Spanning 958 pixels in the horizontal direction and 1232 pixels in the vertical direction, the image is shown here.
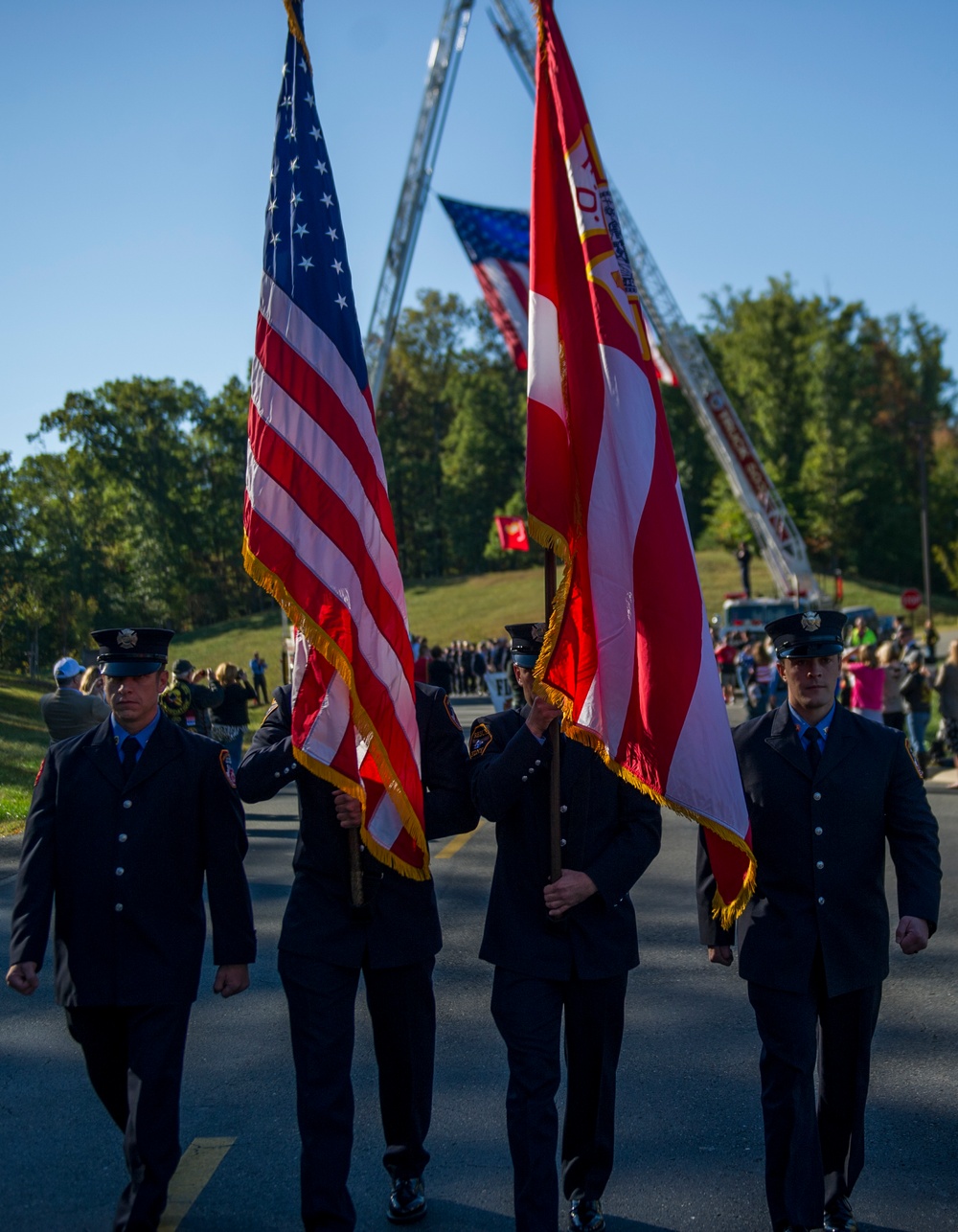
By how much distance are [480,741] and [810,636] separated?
47.4 inches

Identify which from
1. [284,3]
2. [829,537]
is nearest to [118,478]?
[829,537]

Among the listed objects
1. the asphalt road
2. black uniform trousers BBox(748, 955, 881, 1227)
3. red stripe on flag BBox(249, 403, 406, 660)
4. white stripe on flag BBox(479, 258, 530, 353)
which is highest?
white stripe on flag BBox(479, 258, 530, 353)

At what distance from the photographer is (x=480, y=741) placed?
4.39 meters

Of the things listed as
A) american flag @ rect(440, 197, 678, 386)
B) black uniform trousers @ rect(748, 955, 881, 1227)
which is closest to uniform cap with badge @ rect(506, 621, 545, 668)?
black uniform trousers @ rect(748, 955, 881, 1227)

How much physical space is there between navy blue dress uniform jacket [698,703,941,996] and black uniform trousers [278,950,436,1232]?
1.06m

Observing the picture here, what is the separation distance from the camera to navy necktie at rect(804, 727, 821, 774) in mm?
4234

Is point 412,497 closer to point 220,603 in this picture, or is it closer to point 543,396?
point 220,603

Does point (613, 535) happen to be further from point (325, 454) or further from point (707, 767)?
point (325, 454)

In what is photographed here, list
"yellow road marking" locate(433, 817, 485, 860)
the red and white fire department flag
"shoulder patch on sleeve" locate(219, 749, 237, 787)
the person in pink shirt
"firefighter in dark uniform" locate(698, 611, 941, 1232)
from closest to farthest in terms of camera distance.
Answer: "firefighter in dark uniform" locate(698, 611, 941, 1232), the red and white fire department flag, "shoulder patch on sleeve" locate(219, 749, 237, 787), "yellow road marking" locate(433, 817, 485, 860), the person in pink shirt

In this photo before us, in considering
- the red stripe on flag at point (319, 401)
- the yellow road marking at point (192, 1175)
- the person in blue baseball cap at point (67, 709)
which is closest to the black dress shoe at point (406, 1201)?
the yellow road marking at point (192, 1175)

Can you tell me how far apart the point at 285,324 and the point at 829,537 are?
228 feet

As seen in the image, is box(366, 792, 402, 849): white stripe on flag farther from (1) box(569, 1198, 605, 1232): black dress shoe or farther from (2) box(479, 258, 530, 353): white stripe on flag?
(2) box(479, 258, 530, 353): white stripe on flag

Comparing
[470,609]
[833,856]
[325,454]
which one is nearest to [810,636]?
[833,856]

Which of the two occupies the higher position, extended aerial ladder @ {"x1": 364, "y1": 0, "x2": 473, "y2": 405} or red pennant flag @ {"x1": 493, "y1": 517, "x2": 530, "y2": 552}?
extended aerial ladder @ {"x1": 364, "y1": 0, "x2": 473, "y2": 405}
